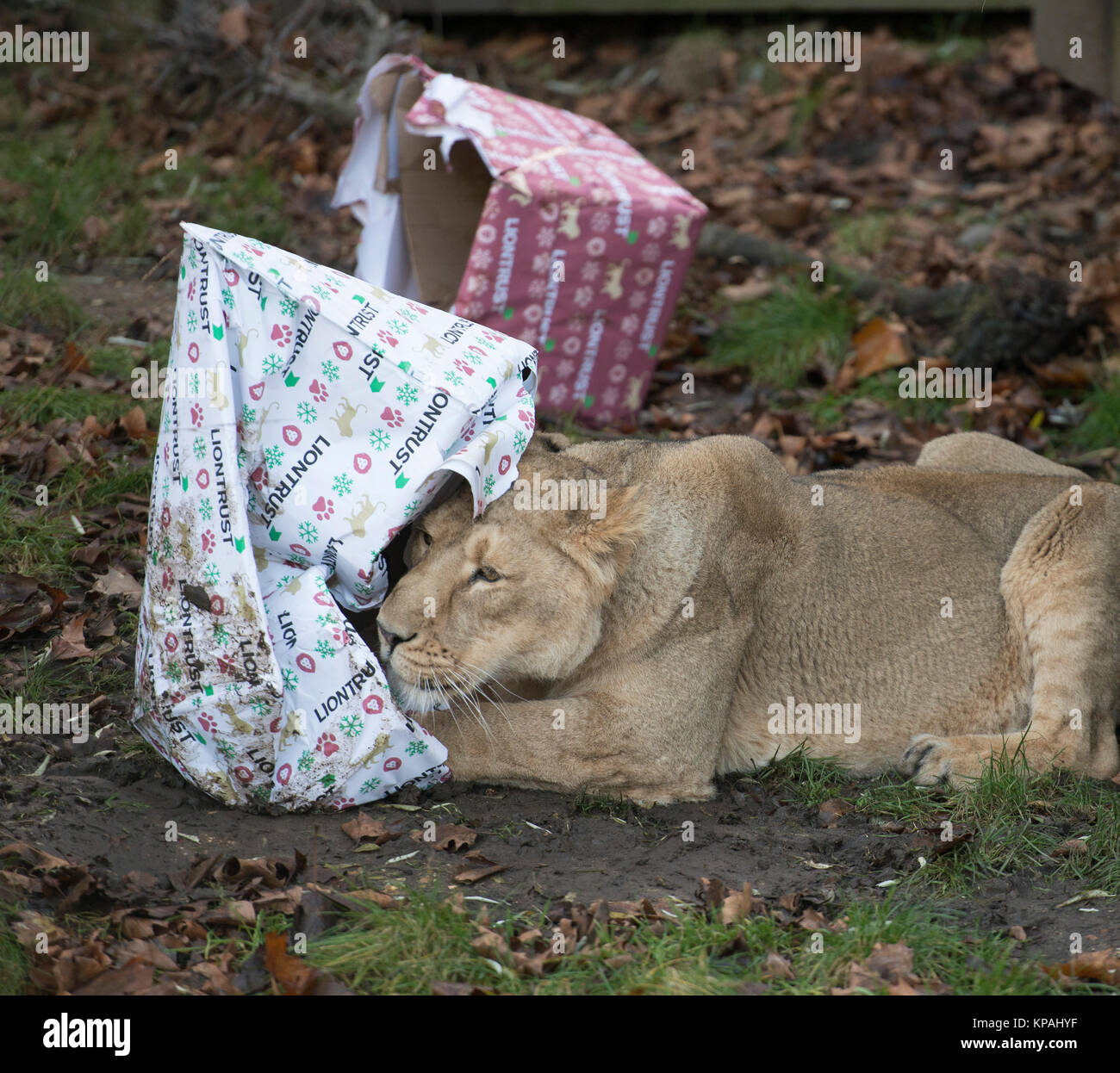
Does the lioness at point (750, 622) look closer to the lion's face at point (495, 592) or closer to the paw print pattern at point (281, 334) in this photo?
the lion's face at point (495, 592)

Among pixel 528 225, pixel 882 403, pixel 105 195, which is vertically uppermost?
pixel 105 195

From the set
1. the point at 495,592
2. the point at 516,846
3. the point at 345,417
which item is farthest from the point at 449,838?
the point at 345,417

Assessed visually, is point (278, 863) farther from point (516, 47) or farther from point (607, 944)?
point (516, 47)

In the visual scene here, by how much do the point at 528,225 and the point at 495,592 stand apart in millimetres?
2618

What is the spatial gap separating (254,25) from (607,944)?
8.19 meters

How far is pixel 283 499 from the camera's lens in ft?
12.5

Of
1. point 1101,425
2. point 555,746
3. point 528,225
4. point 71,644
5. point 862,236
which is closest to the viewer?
point 555,746

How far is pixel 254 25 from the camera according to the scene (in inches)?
378

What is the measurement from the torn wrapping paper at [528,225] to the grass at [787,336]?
102 centimetres

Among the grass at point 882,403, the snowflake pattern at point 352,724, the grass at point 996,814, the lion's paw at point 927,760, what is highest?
the grass at point 882,403

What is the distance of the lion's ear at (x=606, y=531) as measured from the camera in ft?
13.3

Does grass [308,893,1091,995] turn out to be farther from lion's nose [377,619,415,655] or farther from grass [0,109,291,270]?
grass [0,109,291,270]

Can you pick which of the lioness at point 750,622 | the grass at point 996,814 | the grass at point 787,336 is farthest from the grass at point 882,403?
the grass at point 996,814

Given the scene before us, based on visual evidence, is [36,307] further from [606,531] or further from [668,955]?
[668,955]
